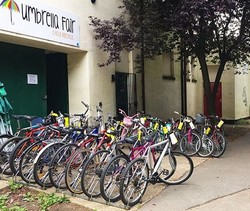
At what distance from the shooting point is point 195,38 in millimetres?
9797

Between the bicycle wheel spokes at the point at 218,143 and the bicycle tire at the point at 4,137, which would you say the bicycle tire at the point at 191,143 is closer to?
the bicycle wheel spokes at the point at 218,143

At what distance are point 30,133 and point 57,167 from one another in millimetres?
1073

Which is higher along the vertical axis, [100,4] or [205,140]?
[100,4]

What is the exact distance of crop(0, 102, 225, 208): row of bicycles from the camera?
192 inches

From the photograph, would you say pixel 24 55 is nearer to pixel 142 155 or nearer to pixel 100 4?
pixel 100 4

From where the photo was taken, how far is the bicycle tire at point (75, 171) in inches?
198

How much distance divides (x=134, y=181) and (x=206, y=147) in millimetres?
4044

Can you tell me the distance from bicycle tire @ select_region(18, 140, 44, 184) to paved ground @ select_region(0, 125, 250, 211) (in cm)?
37

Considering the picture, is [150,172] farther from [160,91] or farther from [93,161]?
[160,91]

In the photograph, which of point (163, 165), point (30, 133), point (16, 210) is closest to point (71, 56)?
point (30, 133)

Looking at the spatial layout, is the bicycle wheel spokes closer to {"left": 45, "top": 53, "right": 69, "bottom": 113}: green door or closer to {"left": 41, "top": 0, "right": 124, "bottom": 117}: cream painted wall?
{"left": 41, "top": 0, "right": 124, "bottom": 117}: cream painted wall

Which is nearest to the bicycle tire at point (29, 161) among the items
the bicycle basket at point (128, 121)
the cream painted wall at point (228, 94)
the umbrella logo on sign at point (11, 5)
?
the bicycle basket at point (128, 121)

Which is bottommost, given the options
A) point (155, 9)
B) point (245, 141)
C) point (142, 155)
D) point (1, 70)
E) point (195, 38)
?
point (245, 141)

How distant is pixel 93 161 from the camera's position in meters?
5.08
